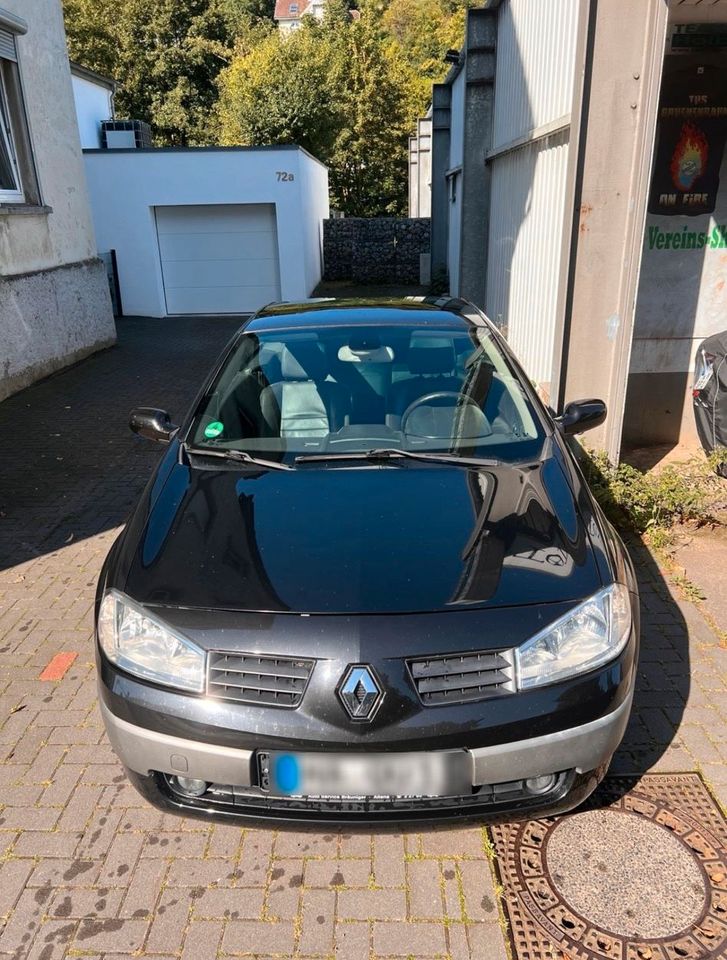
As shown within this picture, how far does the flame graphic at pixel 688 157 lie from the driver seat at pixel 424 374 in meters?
3.42

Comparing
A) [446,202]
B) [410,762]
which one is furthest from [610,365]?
[446,202]

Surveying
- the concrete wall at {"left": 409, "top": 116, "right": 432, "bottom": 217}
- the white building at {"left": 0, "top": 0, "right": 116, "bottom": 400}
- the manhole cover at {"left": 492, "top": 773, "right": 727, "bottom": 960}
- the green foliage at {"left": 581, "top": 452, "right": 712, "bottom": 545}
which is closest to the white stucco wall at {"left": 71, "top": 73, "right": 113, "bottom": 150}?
Result: the white building at {"left": 0, "top": 0, "right": 116, "bottom": 400}

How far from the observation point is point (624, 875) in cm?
245

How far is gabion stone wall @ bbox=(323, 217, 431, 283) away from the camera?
22.5 m

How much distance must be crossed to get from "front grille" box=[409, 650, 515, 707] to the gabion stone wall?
2129 centimetres

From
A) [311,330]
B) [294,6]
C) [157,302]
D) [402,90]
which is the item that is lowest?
[157,302]

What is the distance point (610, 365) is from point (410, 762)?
372 cm

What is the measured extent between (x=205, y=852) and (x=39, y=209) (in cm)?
957

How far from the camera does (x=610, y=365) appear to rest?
16.9 feet

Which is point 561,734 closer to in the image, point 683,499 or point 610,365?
point 683,499

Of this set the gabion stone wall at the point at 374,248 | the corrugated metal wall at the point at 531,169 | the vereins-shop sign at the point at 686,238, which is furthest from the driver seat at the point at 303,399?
the gabion stone wall at the point at 374,248

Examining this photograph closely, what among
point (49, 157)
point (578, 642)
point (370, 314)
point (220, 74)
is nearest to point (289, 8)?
point (220, 74)

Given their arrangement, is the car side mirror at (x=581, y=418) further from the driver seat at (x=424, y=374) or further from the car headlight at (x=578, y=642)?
the car headlight at (x=578, y=642)

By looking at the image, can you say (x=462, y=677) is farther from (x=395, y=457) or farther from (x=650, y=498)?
(x=650, y=498)
